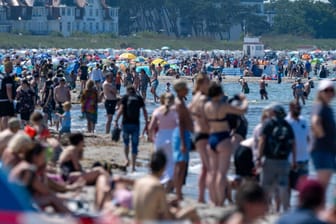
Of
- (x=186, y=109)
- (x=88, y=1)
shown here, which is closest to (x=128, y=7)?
(x=88, y=1)

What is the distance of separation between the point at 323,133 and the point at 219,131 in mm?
1694

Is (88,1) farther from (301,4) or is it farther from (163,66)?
(163,66)

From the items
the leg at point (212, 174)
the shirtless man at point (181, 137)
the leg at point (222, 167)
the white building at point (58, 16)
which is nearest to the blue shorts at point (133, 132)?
the shirtless man at point (181, 137)

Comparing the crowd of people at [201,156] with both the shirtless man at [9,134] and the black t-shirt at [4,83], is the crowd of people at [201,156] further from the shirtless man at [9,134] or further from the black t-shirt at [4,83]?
the black t-shirt at [4,83]

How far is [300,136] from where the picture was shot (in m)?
14.5

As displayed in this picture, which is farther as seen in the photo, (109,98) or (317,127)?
(109,98)

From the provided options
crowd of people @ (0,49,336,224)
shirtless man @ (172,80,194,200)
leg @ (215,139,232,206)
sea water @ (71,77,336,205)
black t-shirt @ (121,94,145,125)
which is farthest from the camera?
black t-shirt @ (121,94,145,125)

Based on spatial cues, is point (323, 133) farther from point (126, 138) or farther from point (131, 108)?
point (126, 138)

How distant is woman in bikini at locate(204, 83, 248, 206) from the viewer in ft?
45.5

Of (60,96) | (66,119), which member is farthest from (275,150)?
(60,96)

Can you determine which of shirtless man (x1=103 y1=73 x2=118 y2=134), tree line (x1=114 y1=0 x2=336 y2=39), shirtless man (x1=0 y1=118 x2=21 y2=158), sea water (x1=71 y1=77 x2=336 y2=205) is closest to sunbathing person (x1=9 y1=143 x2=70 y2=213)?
shirtless man (x1=0 y1=118 x2=21 y2=158)

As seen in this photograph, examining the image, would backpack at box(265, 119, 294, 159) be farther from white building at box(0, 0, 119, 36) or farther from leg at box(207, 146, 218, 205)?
white building at box(0, 0, 119, 36)

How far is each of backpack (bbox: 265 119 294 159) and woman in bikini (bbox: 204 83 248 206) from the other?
41 centimetres

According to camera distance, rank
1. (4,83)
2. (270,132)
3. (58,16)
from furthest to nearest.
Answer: (58,16) → (4,83) → (270,132)
